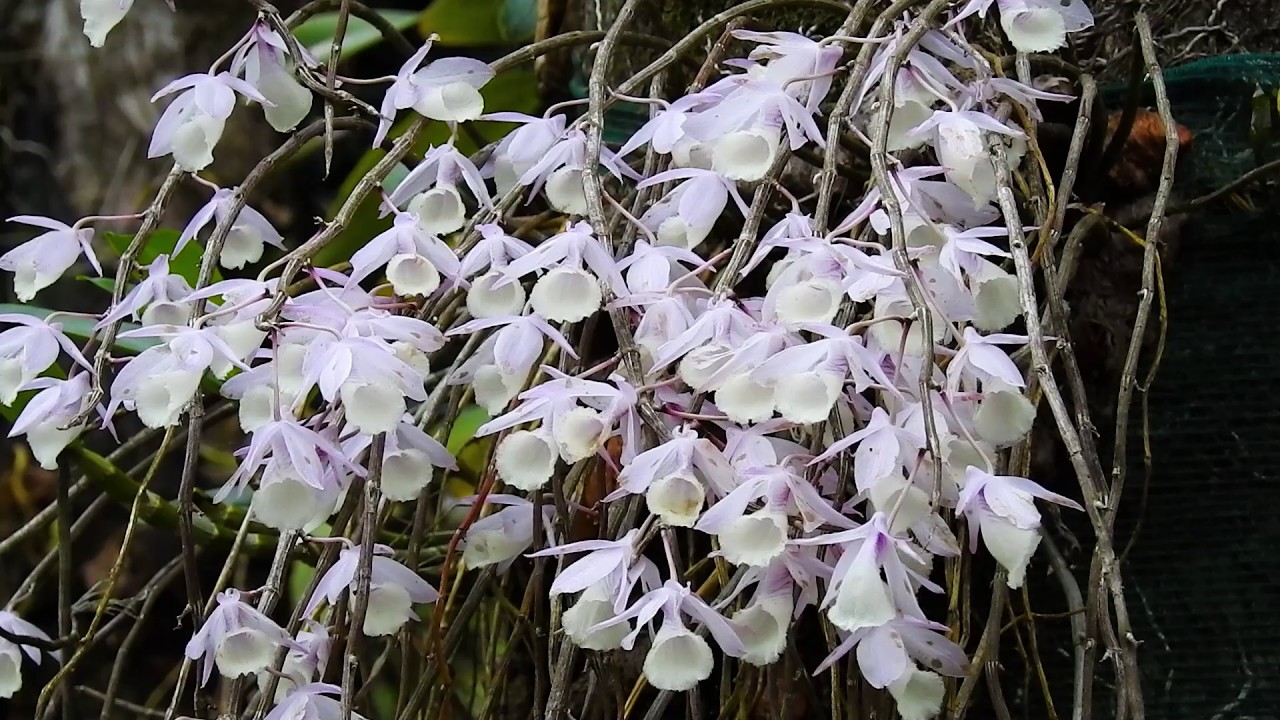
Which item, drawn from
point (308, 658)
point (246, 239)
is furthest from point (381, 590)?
point (246, 239)

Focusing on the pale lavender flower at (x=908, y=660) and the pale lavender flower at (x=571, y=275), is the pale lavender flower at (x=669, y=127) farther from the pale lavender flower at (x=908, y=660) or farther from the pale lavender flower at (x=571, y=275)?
the pale lavender flower at (x=908, y=660)

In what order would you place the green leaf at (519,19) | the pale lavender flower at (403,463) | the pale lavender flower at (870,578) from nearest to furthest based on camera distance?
the pale lavender flower at (870,578) < the pale lavender flower at (403,463) < the green leaf at (519,19)

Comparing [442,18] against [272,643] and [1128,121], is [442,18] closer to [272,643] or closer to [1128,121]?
[1128,121]

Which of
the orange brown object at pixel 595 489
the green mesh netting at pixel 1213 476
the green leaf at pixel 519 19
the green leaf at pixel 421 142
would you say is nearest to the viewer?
the orange brown object at pixel 595 489

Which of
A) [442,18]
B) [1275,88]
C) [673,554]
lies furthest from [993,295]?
[442,18]

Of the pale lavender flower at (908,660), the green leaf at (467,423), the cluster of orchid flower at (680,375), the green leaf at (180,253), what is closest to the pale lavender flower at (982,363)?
the cluster of orchid flower at (680,375)

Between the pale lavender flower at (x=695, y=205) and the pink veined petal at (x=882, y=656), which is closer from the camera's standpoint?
the pink veined petal at (x=882, y=656)
